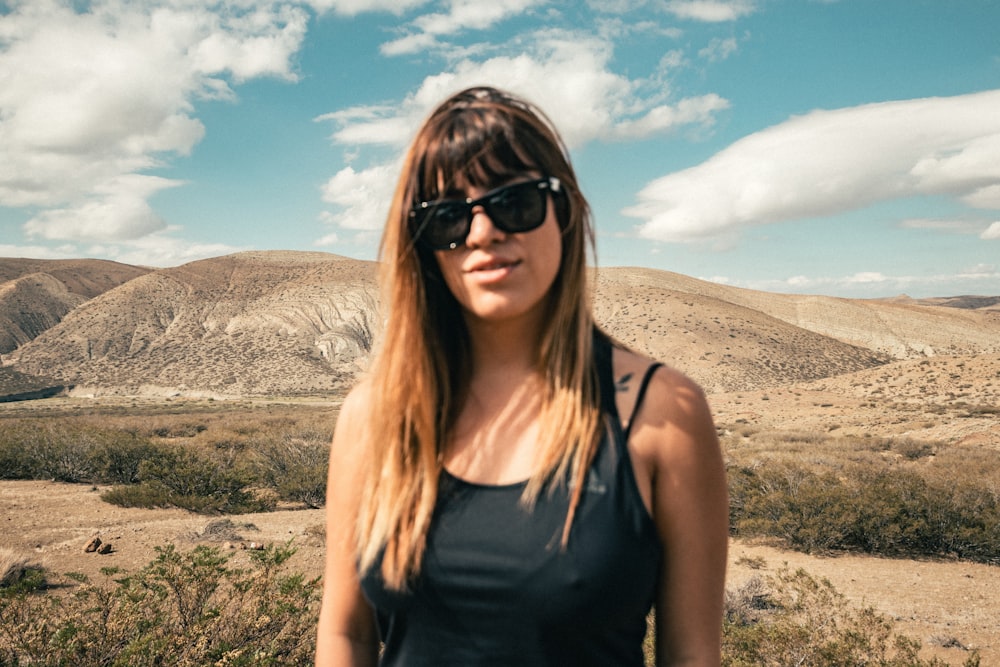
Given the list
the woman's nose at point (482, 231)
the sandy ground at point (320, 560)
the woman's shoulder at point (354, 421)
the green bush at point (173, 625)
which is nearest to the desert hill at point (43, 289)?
the sandy ground at point (320, 560)

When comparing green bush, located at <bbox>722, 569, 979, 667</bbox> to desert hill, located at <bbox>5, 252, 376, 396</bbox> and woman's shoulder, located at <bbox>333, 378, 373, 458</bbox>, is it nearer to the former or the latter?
→ woman's shoulder, located at <bbox>333, 378, 373, 458</bbox>

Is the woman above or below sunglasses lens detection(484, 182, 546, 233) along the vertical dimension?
below

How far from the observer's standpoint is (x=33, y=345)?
67.8 meters

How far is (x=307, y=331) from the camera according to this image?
68.0m

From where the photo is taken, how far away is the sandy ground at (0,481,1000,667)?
7.36 m

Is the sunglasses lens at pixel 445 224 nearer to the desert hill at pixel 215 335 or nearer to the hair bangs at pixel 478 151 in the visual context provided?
the hair bangs at pixel 478 151

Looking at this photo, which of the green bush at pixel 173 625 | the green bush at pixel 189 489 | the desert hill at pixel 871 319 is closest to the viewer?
the green bush at pixel 173 625

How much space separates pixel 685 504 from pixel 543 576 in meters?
0.28

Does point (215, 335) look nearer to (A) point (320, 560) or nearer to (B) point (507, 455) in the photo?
(A) point (320, 560)

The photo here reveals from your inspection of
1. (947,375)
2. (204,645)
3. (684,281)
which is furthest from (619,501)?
(684,281)

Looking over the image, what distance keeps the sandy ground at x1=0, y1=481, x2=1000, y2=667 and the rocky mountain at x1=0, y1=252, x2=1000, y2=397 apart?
40630mm

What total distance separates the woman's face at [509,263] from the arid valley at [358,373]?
471mm

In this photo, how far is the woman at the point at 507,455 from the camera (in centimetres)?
117

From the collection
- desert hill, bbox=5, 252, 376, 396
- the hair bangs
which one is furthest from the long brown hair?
desert hill, bbox=5, 252, 376, 396
